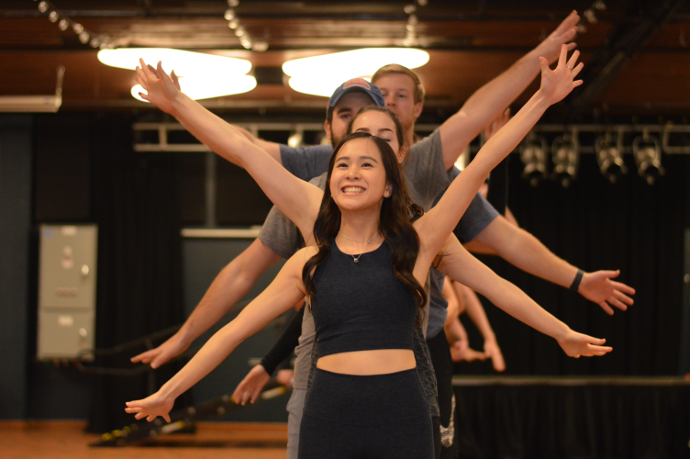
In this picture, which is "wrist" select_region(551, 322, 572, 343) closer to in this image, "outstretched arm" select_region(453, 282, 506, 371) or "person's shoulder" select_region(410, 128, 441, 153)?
"person's shoulder" select_region(410, 128, 441, 153)

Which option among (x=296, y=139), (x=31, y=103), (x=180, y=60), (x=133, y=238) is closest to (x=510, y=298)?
(x=180, y=60)

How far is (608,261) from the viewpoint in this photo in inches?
292

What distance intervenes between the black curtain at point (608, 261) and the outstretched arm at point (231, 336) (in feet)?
19.4

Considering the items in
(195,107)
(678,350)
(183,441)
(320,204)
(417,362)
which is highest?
(195,107)

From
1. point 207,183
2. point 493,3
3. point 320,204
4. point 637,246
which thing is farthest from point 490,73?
point 320,204

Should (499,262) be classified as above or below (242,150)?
below

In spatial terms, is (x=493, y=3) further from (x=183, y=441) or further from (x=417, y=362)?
(x=183, y=441)

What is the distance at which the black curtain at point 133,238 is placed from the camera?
7.43 metres

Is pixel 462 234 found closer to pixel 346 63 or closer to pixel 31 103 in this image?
pixel 346 63

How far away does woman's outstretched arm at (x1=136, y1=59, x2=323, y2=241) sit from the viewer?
1827 millimetres

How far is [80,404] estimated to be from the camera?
24.7 feet

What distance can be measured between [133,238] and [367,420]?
6477 millimetres

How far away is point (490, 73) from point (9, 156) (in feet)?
18.4

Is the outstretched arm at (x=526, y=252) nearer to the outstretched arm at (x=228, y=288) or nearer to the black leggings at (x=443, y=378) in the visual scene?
the black leggings at (x=443, y=378)
